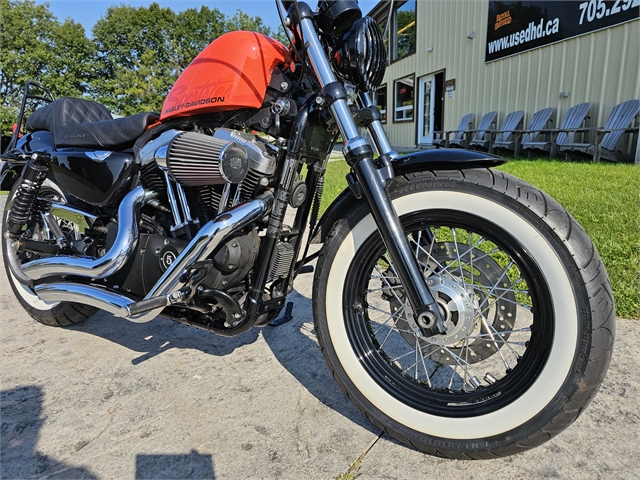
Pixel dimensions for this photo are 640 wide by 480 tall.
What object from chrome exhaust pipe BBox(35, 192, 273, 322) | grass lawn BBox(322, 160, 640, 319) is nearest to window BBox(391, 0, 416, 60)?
grass lawn BBox(322, 160, 640, 319)

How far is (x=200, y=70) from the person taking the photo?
1.75 meters

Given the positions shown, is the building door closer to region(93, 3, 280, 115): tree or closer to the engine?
the engine

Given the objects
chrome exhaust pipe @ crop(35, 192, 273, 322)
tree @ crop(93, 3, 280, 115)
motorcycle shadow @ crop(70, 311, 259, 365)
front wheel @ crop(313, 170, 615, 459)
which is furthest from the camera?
tree @ crop(93, 3, 280, 115)

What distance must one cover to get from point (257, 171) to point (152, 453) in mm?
1070

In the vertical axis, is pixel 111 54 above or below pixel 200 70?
above

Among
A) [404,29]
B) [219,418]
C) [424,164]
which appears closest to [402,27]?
[404,29]

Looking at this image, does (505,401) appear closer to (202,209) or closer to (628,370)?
(628,370)

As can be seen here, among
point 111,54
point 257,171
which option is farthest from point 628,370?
point 111,54

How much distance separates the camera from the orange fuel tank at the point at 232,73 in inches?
64.7

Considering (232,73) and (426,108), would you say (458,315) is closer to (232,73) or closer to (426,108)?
(232,73)

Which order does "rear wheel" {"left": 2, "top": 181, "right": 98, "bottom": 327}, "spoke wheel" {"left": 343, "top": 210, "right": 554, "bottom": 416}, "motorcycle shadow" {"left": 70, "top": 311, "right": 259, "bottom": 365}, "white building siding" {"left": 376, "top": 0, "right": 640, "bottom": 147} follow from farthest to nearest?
"white building siding" {"left": 376, "top": 0, "right": 640, "bottom": 147} < "rear wheel" {"left": 2, "top": 181, "right": 98, "bottom": 327} < "motorcycle shadow" {"left": 70, "top": 311, "right": 259, "bottom": 365} < "spoke wheel" {"left": 343, "top": 210, "right": 554, "bottom": 416}

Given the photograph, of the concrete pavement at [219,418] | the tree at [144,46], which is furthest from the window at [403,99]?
the tree at [144,46]

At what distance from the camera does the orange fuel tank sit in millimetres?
1644

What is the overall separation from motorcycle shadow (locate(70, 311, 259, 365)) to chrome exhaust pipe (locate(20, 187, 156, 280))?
1.76 ft
